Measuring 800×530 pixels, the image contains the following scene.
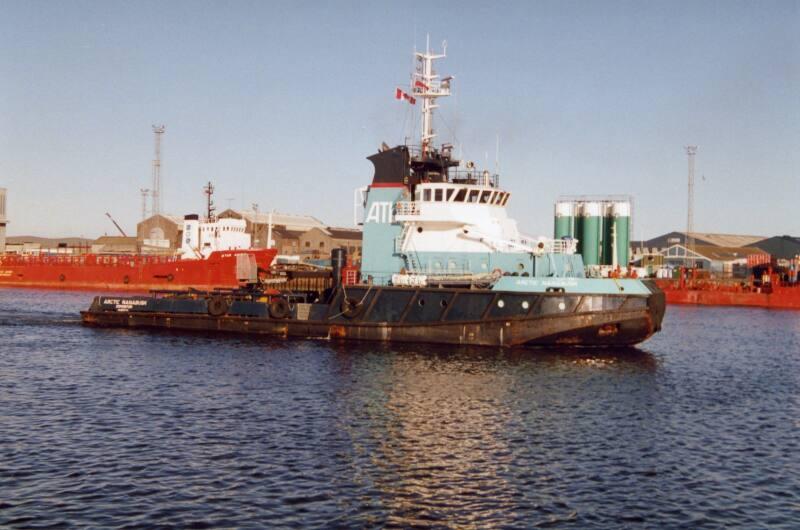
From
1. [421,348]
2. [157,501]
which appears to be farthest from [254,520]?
[421,348]

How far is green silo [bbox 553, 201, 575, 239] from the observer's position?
7744 cm

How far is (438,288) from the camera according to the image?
31531 millimetres

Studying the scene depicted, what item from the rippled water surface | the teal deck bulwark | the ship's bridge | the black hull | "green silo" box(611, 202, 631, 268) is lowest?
the rippled water surface

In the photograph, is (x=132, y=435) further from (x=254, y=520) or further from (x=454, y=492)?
(x=454, y=492)

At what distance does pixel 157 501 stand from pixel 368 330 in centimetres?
1949

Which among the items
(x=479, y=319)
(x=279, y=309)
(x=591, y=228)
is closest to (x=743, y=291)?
(x=591, y=228)

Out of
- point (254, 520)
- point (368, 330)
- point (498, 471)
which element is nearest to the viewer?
point (254, 520)

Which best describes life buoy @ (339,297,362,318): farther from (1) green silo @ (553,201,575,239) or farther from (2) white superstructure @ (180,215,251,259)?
(1) green silo @ (553,201,575,239)

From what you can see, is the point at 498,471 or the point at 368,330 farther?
the point at 368,330

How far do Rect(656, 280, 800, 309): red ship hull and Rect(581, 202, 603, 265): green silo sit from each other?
7880 mm

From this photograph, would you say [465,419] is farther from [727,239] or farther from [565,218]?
[727,239]

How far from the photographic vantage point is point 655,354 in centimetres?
3381

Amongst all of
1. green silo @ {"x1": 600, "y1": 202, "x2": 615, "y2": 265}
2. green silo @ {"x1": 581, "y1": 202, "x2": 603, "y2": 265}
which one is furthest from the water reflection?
green silo @ {"x1": 600, "y1": 202, "x2": 615, "y2": 265}

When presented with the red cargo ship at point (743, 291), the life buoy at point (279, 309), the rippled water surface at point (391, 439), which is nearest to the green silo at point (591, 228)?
the red cargo ship at point (743, 291)
